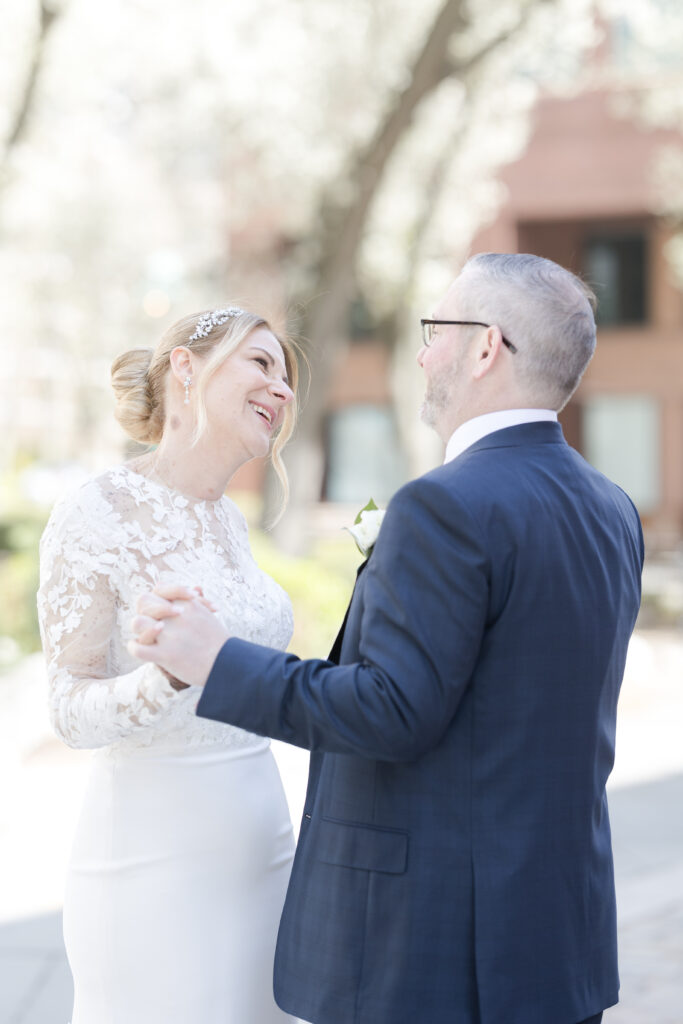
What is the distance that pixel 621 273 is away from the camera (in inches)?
996

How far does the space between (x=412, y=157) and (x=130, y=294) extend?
12177 millimetres

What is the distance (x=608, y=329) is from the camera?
82.4 ft

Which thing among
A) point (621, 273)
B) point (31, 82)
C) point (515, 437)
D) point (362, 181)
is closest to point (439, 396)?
point (515, 437)

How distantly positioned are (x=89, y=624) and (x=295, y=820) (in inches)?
168

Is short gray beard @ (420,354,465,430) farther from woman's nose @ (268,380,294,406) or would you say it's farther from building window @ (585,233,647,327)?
building window @ (585,233,647,327)

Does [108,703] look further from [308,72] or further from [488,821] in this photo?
[308,72]

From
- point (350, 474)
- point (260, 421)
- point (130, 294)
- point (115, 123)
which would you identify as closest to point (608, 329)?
point (350, 474)

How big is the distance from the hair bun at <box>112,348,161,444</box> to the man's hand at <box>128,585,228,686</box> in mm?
996

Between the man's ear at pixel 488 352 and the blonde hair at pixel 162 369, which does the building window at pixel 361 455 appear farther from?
the man's ear at pixel 488 352

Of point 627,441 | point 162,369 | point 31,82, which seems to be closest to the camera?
point 162,369

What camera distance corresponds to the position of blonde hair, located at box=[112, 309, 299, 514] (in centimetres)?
270

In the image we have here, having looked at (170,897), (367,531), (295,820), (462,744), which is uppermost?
(367,531)

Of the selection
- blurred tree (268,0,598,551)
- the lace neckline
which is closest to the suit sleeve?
the lace neckline

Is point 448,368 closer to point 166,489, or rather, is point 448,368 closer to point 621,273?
point 166,489
